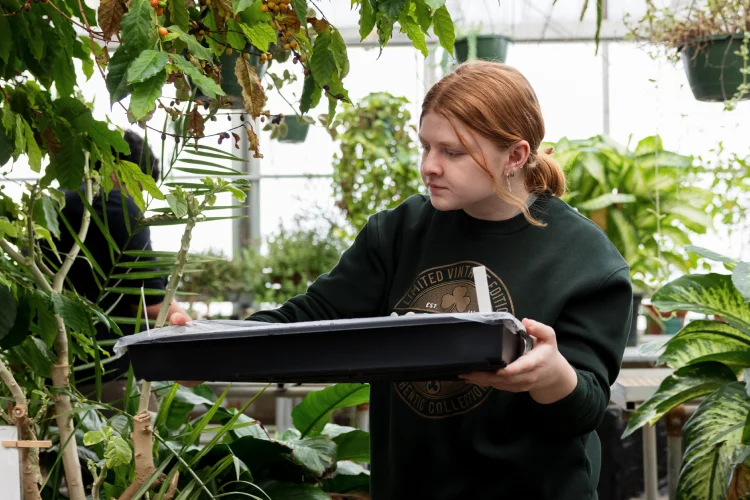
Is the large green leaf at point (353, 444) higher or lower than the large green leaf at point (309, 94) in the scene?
lower

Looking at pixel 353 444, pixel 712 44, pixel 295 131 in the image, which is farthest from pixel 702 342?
pixel 295 131

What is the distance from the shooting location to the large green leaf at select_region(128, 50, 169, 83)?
91 cm

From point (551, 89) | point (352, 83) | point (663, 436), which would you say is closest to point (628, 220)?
point (663, 436)

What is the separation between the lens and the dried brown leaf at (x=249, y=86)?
46.9 inches

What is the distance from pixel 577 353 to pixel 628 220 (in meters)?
2.58

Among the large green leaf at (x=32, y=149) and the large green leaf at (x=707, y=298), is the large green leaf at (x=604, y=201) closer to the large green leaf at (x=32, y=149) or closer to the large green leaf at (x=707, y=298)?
the large green leaf at (x=707, y=298)

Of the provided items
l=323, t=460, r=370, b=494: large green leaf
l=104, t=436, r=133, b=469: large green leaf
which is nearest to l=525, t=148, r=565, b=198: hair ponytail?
l=104, t=436, r=133, b=469: large green leaf

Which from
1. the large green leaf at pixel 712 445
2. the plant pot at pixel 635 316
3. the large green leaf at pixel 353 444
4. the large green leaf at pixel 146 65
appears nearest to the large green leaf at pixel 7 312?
the large green leaf at pixel 146 65

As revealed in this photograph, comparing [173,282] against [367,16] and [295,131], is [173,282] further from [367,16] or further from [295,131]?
[295,131]

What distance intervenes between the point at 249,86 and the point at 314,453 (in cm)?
117

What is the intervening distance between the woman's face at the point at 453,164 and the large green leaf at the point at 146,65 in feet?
1.34

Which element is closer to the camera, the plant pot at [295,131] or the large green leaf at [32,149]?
the large green leaf at [32,149]

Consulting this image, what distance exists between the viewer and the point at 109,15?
1.10 metres

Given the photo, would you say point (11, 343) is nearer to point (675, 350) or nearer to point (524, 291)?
point (524, 291)
